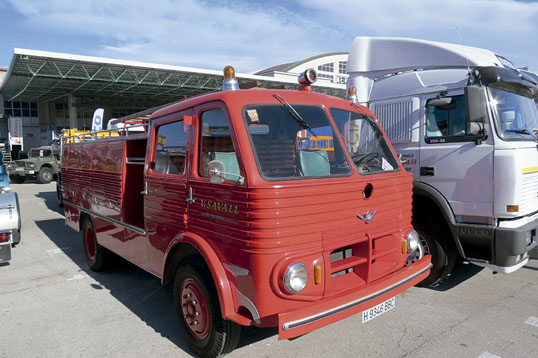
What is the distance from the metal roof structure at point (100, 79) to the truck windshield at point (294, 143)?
16.1 meters

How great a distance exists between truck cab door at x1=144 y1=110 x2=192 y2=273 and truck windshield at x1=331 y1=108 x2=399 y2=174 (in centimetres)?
138

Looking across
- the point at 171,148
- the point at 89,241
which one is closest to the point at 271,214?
the point at 171,148

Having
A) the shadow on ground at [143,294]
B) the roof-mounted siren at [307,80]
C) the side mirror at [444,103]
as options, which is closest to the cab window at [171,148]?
the roof-mounted siren at [307,80]

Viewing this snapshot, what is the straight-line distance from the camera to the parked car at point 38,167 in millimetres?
18875

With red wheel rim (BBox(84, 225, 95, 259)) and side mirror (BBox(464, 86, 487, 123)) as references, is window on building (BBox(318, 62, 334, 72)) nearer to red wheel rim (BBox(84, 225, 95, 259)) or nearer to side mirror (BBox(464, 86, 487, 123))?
red wheel rim (BBox(84, 225, 95, 259))

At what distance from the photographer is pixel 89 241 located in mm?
5984

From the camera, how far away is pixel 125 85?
27.5m

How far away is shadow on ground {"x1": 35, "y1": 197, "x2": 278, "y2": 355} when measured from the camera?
12.2 feet

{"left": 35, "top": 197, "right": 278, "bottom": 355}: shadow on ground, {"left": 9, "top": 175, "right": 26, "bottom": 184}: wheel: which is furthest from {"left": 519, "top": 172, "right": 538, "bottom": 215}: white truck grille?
{"left": 9, "top": 175, "right": 26, "bottom": 184}: wheel

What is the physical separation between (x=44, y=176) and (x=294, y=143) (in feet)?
64.7

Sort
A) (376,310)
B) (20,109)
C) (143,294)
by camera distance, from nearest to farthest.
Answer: (376,310) → (143,294) → (20,109)

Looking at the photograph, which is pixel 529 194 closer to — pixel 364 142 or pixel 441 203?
pixel 441 203

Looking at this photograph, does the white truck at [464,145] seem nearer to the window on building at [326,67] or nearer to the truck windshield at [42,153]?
the truck windshield at [42,153]

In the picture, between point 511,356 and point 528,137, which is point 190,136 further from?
point 528,137
